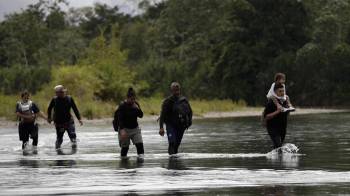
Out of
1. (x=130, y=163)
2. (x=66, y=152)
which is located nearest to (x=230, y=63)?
(x=66, y=152)

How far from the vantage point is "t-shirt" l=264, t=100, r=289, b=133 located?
22062 millimetres

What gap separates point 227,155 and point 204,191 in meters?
8.72

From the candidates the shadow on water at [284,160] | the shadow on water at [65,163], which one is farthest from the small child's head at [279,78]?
the shadow on water at [65,163]

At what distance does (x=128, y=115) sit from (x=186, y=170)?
158 inches

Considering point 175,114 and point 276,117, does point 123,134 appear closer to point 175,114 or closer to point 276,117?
point 175,114

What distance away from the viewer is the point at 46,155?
83.2 ft

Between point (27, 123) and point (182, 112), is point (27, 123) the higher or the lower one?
the lower one

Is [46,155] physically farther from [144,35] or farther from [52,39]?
[144,35]

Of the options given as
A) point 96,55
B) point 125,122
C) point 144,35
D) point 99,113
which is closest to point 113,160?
point 125,122

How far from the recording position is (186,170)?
18938 mm

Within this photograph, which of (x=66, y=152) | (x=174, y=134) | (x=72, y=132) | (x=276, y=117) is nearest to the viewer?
(x=276, y=117)

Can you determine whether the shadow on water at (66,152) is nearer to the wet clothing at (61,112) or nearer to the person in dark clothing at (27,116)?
the wet clothing at (61,112)

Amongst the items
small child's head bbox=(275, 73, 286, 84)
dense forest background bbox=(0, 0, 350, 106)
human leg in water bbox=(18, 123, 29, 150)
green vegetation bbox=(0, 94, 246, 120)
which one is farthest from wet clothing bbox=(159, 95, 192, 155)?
dense forest background bbox=(0, 0, 350, 106)

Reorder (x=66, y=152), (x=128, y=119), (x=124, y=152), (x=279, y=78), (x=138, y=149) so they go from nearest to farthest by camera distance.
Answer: (x=279, y=78), (x=128, y=119), (x=138, y=149), (x=124, y=152), (x=66, y=152)
